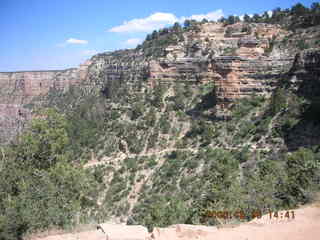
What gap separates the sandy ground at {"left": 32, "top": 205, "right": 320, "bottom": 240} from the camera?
8.09 meters

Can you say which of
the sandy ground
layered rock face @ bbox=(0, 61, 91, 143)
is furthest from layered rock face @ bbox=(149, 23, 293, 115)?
layered rock face @ bbox=(0, 61, 91, 143)

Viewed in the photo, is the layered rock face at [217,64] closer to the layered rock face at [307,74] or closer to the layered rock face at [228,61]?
the layered rock face at [228,61]

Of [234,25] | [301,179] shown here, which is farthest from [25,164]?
[234,25]

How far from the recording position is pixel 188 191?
2667cm

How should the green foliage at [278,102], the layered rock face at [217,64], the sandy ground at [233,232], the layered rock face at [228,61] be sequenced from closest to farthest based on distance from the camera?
the sandy ground at [233,232] < the green foliage at [278,102] < the layered rock face at [228,61] < the layered rock face at [217,64]

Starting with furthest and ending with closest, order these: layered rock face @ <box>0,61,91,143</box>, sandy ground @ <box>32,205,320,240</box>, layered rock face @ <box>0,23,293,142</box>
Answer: layered rock face @ <box>0,61,91,143</box>
layered rock face @ <box>0,23,293,142</box>
sandy ground @ <box>32,205,320,240</box>

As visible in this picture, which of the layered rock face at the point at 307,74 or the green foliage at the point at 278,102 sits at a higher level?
the layered rock face at the point at 307,74

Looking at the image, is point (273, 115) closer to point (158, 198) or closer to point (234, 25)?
point (158, 198)

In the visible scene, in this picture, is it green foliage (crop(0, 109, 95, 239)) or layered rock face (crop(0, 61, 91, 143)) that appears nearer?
green foliage (crop(0, 109, 95, 239))

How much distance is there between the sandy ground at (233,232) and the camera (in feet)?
26.6

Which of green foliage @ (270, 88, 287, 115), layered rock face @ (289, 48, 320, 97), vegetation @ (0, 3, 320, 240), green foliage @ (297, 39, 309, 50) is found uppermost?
green foliage @ (297, 39, 309, 50)

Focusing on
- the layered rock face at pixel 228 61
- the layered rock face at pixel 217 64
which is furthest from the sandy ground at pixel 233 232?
the layered rock face at pixel 228 61

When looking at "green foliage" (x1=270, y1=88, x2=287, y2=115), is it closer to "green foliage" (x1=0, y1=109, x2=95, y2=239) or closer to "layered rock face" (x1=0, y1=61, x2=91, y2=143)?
"green foliage" (x1=0, y1=109, x2=95, y2=239)

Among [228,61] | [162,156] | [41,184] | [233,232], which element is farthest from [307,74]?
[41,184]
